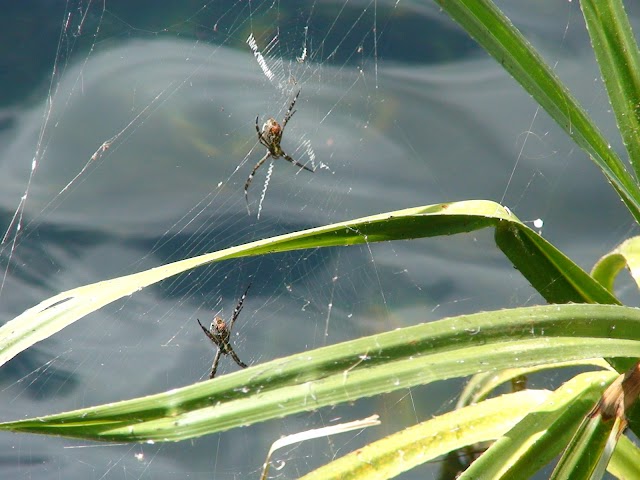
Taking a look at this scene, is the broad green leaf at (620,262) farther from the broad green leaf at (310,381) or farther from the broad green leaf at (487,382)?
the broad green leaf at (310,381)

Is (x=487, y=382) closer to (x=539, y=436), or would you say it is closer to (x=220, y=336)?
(x=539, y=436)

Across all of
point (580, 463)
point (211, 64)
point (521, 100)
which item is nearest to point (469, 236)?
point (521, 100)

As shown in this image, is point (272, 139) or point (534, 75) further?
point (272, 139)

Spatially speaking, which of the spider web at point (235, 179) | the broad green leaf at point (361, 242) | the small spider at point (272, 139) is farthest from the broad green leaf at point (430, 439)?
the small spider at point (272, 139)

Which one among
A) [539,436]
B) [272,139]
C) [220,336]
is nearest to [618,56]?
[539,436]

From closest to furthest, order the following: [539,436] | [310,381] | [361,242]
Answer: [310,381] < [539,436] < [361,242]

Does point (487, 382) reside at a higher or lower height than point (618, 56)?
lower
